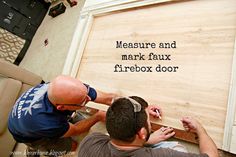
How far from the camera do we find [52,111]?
115 centimetres

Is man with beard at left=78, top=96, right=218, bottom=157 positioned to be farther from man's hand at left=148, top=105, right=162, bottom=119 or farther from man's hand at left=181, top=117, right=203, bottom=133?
man's hand at left=148, top=105, right=162, bottom=119

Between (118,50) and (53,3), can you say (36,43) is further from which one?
(118,50)

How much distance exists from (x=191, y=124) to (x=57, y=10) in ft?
6.55

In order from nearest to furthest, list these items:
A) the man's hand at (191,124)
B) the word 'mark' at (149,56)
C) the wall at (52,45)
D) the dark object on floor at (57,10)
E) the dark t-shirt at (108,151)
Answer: the dark t-shirt at (108,151), the man's hand at (191,124), the word 'mark' at (149,56), the wall at (52,45), the dark object on floor at (57,10)

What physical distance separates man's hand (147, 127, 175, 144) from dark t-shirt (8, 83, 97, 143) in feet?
1.16

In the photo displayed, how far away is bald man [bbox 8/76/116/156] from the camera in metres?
1.08

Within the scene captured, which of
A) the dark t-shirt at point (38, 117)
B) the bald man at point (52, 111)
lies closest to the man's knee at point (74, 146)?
the bald man at point (52, 111)

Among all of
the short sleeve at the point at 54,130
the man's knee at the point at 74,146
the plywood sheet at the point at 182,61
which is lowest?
the man's knee at the point at 74,146

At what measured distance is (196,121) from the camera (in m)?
1.02

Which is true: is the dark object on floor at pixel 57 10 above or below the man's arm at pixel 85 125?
above

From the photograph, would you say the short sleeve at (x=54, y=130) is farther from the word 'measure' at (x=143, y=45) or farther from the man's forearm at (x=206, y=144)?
the man's forearm at (x=206, y=144)

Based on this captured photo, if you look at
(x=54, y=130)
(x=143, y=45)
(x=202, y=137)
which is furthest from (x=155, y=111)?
(x=54, y=130)

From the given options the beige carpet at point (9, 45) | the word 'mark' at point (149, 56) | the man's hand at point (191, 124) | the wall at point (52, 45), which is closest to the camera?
the man's hand at point (191, 124)

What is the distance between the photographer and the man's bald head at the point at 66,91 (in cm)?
106
